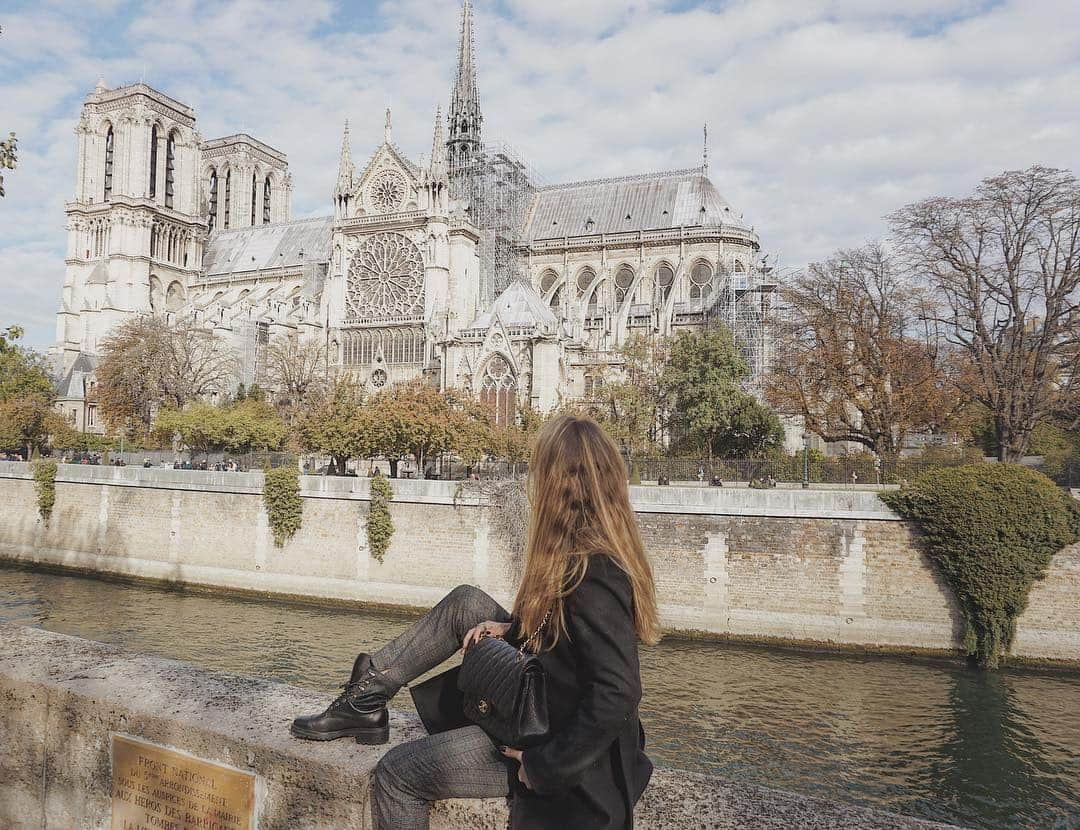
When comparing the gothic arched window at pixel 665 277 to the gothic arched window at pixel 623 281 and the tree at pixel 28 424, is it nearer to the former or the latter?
the gothic arched window at pixel 623 281

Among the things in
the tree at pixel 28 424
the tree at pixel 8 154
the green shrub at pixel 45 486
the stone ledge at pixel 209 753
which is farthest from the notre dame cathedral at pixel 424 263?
the stone ledge at pixel 209 753

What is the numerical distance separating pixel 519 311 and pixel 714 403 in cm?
1344

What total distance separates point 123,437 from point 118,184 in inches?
1196

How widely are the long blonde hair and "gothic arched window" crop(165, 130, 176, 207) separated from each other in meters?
73.7

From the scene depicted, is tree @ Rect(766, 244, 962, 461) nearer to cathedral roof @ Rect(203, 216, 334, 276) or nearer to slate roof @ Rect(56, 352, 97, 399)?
cathedral roof @ Rect(203, 216, 334, 276)

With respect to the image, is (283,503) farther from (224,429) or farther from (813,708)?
(813,708)

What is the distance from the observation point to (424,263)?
48156 millimetres

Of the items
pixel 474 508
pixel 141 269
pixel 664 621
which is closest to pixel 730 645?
pixel 664 621

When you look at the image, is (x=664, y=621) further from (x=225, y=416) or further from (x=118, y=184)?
(x=118, y=184)

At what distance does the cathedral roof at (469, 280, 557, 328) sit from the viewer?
40844 mm

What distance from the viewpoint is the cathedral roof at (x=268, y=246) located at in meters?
64.4

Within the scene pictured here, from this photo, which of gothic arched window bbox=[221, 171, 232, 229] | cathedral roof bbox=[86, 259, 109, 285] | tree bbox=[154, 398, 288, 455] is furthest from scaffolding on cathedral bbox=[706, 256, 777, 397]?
gothic arched window bbox=[221, 171, 232, 229]

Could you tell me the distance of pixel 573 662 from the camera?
2455 mm

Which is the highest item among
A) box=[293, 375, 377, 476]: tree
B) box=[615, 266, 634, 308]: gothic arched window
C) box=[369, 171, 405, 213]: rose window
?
box=[369, 171, 405, 213]: rose window
